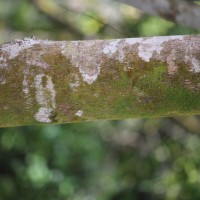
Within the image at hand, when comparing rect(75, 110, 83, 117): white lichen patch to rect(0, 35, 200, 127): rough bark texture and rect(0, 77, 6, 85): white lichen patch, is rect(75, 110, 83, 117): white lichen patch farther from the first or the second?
rect(0, 77, 6, 85): white lichen patch

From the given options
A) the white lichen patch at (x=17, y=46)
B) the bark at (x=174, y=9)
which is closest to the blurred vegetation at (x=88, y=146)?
the bark at (x=174, y=9)

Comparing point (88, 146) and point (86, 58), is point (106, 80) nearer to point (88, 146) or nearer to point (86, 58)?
point (86, 58)

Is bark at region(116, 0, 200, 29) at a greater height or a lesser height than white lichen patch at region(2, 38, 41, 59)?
greater

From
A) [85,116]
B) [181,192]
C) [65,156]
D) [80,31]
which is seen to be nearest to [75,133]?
[65,156]

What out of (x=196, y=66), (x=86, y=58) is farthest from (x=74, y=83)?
(x=196, y=66)

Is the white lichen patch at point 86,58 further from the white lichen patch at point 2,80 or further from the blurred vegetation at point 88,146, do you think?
the blurred vegetation at point 88,146

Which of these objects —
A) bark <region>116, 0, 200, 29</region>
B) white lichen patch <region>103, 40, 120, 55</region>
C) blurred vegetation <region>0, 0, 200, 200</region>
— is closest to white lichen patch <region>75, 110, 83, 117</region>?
white lichen patch <region>103, 40, 120, 55</region>
